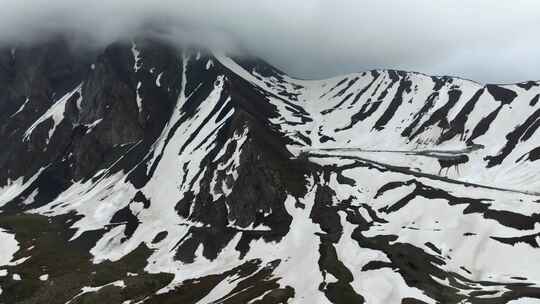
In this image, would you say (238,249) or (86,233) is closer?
(238,249)


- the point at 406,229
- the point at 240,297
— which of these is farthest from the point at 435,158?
the point at 240,297

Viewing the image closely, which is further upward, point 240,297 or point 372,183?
point 372,183

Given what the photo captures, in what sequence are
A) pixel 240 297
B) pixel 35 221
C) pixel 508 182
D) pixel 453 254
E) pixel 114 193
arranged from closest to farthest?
pixel 240 297
pixel 453 254
pixel 508 182
pixel 35 221
pixel 114 193

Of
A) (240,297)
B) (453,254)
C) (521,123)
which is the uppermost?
(521,123)

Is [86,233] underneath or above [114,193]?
underneath

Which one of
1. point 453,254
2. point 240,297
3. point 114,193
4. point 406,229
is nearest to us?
point 240,297

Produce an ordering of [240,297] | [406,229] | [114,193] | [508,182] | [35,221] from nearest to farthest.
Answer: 1. [240,297]
2. [406,229]
3. [508,182]
4. [35,221]
5. [114,193]

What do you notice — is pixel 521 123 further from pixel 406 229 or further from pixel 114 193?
pixel 114 193

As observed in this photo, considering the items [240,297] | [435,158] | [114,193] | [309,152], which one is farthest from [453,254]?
[114,193]

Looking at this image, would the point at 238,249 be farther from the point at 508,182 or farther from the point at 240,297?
the point at 508,182
